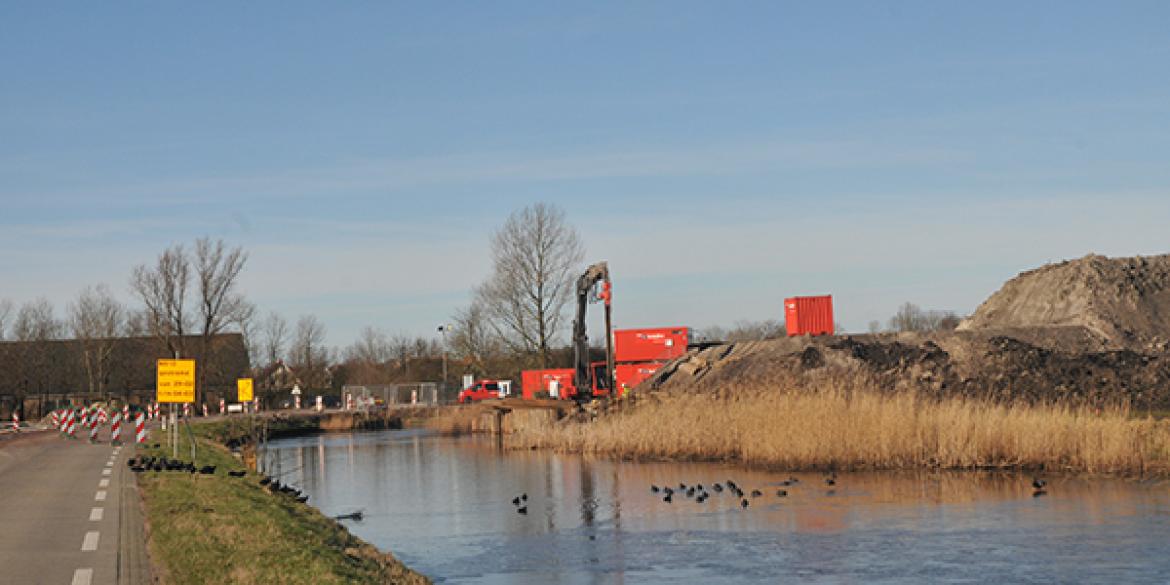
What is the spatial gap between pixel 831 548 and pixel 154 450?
21886mm

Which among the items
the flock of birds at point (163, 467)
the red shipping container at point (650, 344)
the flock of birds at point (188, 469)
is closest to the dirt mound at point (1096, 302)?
the red shipping container at point (650, 344)

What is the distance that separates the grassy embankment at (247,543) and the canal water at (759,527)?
1.49 meters

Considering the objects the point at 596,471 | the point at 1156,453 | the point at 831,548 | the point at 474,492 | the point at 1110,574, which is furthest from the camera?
the point at 596,471

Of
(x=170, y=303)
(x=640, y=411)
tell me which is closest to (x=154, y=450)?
(x=640, y=411)

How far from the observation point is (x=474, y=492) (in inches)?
1109

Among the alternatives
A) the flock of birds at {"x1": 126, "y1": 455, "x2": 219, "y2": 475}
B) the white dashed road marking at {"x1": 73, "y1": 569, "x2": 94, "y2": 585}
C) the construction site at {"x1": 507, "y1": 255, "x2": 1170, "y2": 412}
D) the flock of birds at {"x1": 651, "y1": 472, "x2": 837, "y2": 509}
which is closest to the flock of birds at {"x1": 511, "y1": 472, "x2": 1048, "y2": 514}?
the flock of birds at {"x1": 651, "y1": 472, "x2": 837, "y2": 509}

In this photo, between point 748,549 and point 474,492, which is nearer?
point 748,549

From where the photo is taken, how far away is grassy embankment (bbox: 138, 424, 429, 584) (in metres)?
13.0

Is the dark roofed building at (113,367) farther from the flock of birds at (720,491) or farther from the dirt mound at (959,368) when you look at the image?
the flock of birds at (720,491)

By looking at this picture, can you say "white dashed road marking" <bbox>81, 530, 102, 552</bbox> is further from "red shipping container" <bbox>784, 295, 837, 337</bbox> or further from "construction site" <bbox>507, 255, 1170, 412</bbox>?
"red shipping container" <bbox>784, 295, 837, 337</bbox>

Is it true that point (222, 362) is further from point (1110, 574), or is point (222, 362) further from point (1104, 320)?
point (1110, 574)

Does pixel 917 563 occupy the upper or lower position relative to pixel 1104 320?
lower

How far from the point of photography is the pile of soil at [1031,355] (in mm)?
40594

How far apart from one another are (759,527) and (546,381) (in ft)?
145
